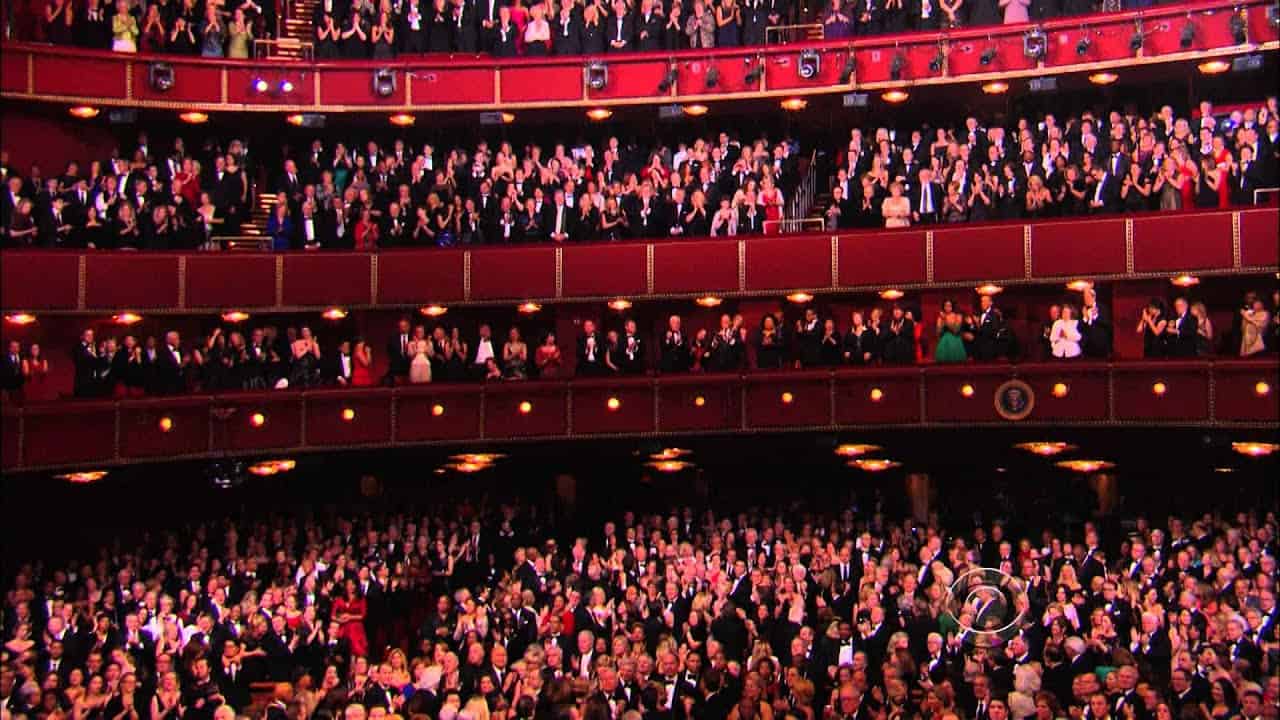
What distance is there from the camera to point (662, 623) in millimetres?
19047

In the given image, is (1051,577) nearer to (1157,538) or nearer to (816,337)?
(1157,538)

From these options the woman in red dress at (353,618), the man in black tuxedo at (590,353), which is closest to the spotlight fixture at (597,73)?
the man in black tuxedo at (590,353)

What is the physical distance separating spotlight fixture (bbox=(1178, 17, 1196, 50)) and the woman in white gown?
1048 cm

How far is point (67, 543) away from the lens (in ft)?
75.9

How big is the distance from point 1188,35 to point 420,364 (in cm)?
1071

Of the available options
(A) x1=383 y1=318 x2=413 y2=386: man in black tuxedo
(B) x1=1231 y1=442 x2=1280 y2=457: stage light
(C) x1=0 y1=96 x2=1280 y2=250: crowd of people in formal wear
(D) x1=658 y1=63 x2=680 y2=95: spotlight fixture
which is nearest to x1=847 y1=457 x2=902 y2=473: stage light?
(C) x1=0 y1=96 x2=1280 y2=250: crowd of people in formal wear

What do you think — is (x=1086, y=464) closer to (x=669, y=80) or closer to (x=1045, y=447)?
(x=1045, y=447)

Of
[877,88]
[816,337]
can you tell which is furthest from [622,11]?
[816,337]

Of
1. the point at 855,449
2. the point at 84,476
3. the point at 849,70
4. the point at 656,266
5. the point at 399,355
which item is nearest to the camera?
the point at 84,476

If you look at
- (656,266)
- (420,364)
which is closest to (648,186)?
(656,266)

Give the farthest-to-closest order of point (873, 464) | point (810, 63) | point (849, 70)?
point (810, 63)
point (849, 70)
point (873, 464)

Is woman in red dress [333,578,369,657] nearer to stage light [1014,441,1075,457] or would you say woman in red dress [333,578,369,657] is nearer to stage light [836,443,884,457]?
stage light [836,443,884,457]

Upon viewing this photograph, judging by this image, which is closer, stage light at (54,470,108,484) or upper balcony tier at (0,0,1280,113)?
stage light at (54,470,108,484)

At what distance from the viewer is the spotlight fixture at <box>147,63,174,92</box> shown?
25.3 m
